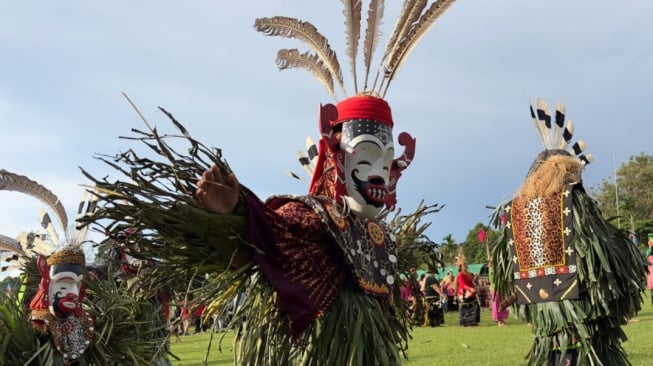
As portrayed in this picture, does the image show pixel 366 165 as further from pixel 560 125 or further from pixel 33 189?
pixel 33 189

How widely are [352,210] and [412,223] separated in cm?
91

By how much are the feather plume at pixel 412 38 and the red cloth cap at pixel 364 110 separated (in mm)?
218

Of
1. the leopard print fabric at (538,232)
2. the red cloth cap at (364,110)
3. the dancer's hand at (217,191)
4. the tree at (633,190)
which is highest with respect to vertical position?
the tree at (633,190)

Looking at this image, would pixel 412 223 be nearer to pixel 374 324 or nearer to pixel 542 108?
pixel 374 324

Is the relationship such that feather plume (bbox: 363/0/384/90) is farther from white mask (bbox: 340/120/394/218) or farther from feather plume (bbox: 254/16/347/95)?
white mask (bbox: 340/120/394/218)

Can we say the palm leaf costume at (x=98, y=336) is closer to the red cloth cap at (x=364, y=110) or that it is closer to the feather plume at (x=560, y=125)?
the red cloth cap at (x=364, y=110)

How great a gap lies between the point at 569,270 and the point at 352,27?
2417mm

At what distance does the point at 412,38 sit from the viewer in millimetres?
3342

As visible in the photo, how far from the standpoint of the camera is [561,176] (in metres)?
4.58

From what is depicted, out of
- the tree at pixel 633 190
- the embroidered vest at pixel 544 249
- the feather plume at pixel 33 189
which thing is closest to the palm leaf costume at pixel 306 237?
the embroidered vest at pixel 544 249

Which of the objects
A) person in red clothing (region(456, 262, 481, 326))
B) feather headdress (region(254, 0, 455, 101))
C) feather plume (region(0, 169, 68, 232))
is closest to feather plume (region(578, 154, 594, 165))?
feather headdress (region(254, 0, 455, 101))

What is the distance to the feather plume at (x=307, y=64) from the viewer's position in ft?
11.2

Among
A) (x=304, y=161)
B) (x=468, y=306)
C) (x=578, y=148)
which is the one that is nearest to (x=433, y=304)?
(x=468, y=306)

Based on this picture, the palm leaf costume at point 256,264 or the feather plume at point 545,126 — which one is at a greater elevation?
the feather plume at point 545,126
